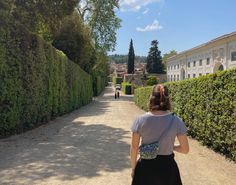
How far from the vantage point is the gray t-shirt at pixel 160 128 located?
3.86 m

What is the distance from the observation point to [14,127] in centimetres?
1259

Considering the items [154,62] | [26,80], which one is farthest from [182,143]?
[154,62]

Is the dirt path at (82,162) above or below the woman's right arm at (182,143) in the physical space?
below

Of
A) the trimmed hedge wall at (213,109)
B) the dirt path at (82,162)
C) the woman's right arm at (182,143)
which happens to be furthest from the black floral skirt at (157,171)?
the trimmed hedge wall at (213,109)

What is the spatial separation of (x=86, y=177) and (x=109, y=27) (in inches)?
1781

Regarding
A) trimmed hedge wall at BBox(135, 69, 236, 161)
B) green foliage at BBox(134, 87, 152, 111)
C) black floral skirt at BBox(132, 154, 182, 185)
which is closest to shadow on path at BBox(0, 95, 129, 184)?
trimmed hedge wall at BBox(135, 69, 236, 161)

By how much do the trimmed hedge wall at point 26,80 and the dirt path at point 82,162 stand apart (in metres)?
0.93

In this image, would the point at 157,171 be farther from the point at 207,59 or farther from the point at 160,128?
the point at 207,59

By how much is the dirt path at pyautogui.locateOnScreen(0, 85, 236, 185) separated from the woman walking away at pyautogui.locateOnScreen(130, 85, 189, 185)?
288 centimetres

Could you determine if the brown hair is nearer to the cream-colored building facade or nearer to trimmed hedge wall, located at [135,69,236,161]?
trimmed hedge wall, located at [135,69,236,161]

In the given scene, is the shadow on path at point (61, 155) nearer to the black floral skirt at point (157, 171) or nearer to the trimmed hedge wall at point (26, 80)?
the trimmed hedge wall at point (26, 80)

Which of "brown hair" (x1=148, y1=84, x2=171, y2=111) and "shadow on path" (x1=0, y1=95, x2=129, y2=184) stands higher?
"brown hair" (x1=148, y1=84, x2=171, y2=111)

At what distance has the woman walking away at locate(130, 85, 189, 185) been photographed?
3.85 metres

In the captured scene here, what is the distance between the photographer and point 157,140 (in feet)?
12.7
